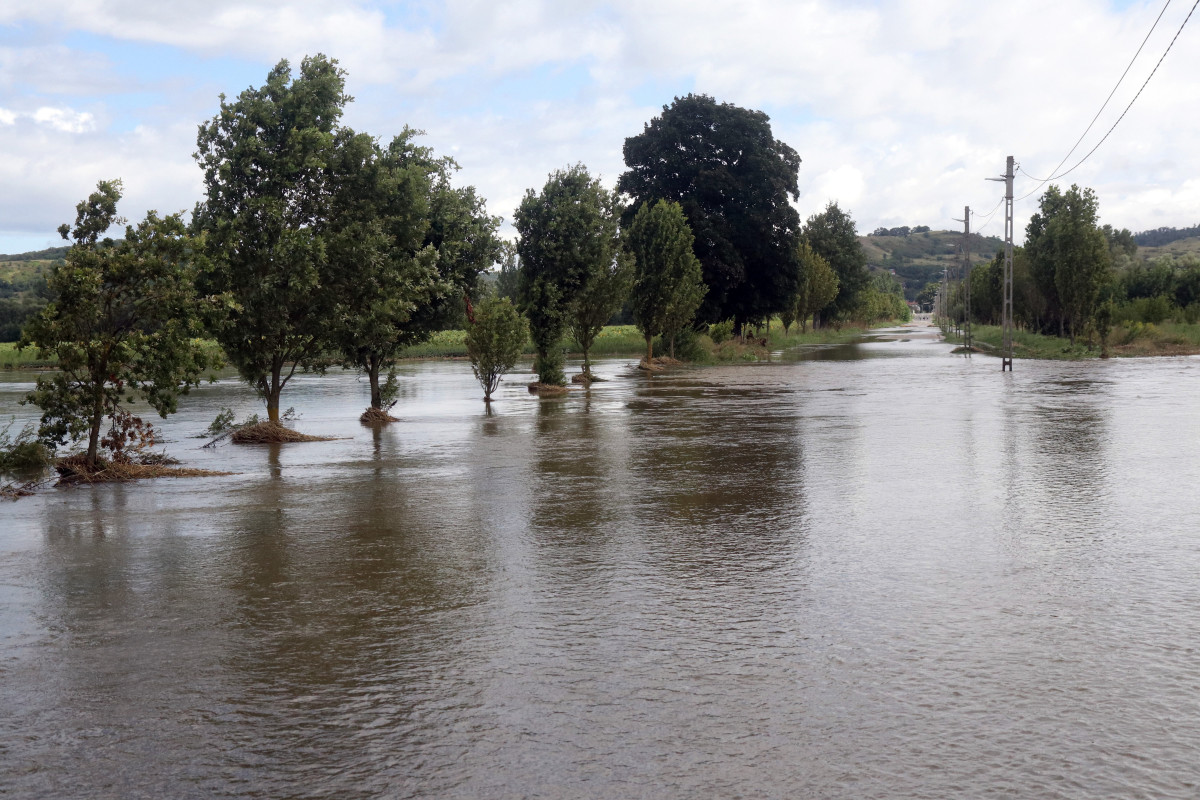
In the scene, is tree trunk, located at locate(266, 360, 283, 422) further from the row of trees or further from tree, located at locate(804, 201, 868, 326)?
tree, located at locate(804, 201, 868, 326)

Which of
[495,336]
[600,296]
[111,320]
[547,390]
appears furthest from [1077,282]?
[111,320]

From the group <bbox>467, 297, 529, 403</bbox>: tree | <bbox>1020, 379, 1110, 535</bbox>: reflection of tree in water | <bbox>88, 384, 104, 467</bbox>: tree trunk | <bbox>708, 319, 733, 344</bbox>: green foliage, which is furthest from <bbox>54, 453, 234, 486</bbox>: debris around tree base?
<bbox>708, 319, 733, 344</bbox>: green foliage

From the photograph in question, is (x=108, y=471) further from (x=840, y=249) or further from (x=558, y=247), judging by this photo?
(x=840, y=249)

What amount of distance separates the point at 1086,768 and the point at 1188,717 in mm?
857

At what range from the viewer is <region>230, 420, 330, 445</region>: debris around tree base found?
19.2 metres

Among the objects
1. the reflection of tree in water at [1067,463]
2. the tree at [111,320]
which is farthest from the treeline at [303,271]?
the reflection of tree in water at [1067,463]

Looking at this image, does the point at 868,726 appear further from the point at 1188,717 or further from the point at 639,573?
the point at 639,573

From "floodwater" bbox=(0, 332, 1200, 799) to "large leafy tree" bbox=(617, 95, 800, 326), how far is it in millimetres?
42273

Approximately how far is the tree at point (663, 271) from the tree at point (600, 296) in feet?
26.8

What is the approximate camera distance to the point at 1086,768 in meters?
4.21

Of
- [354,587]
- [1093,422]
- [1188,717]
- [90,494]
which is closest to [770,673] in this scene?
[1188,717]

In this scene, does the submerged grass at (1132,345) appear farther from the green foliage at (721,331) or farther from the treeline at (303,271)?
the treeline at (303,271)

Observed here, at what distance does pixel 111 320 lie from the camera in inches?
571

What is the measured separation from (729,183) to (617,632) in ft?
167
